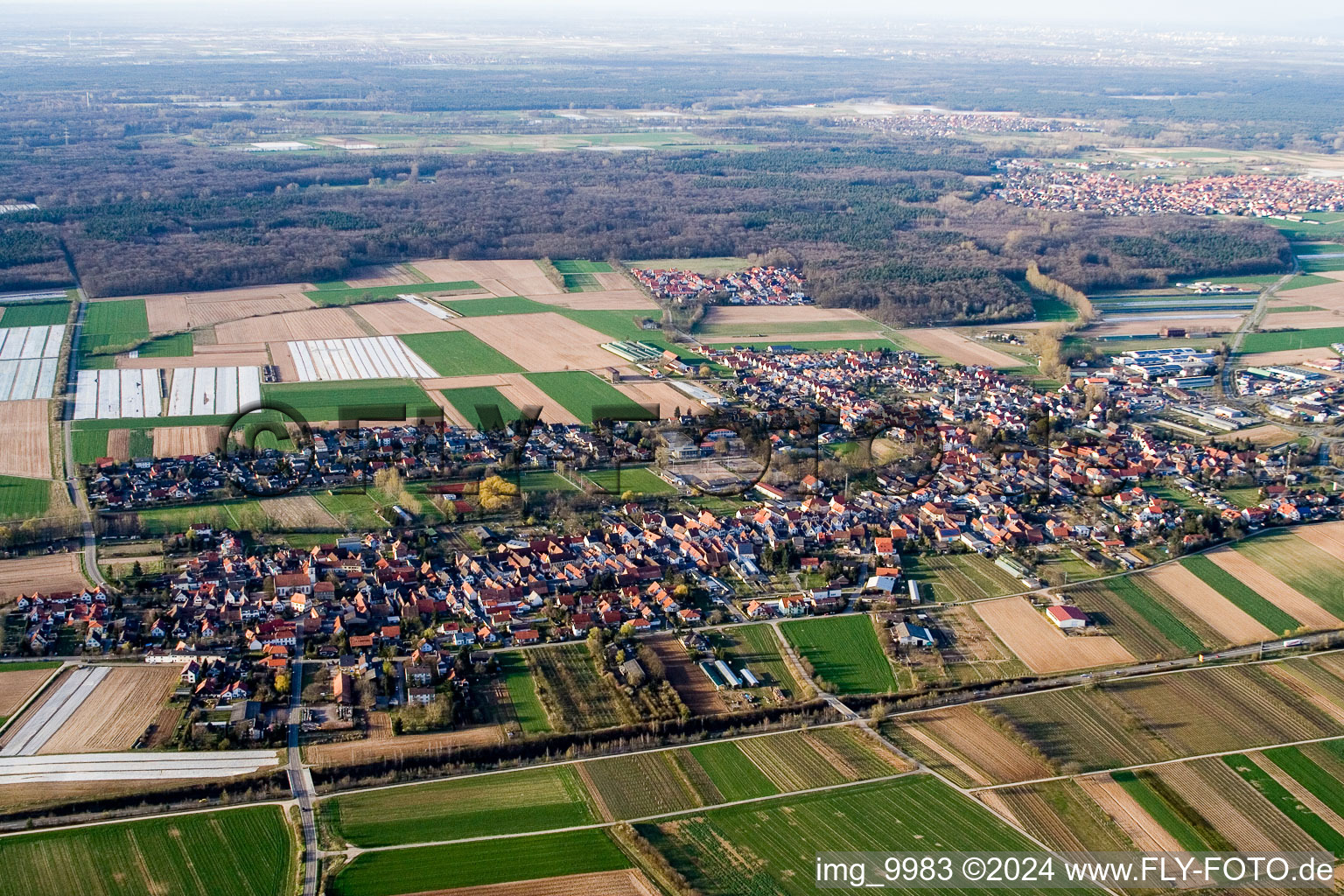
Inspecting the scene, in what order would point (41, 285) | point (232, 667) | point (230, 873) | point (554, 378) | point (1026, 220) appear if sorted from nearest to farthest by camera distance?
point (230, 873), point (232, 667), point (554, 378), point (41, 285), point (1026, 220)

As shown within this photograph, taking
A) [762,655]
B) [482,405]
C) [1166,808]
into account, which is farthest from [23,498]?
[1166,808]

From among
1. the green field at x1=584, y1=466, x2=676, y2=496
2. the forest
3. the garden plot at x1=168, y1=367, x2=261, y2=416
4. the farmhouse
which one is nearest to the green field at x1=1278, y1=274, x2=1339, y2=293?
the forest

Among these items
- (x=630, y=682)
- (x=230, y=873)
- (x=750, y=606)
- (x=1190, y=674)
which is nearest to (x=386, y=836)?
(x=230, y=873)

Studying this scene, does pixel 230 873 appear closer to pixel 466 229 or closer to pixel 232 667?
pixel 232 667

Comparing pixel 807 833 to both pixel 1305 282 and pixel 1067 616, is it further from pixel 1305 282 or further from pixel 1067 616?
pixel 1305 282

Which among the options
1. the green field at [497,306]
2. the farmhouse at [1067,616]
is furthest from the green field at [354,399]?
the farmhouse at [1067,616]
